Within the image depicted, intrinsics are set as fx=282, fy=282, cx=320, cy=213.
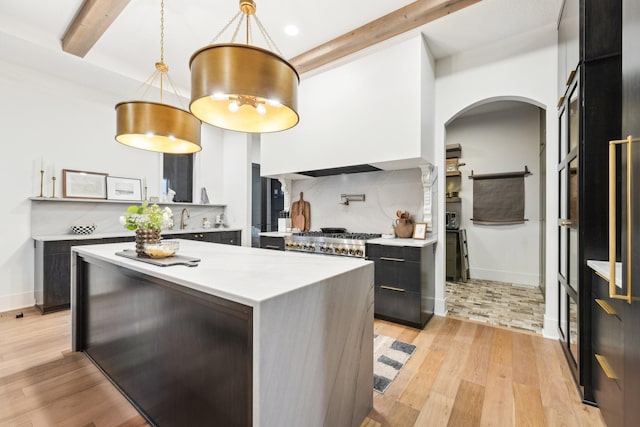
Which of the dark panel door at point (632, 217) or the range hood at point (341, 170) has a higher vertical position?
the range hood at point (341, 170)

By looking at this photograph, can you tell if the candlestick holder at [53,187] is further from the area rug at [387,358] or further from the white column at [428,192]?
the white column at [428,192]

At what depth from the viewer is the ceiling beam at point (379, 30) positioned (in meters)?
2.45

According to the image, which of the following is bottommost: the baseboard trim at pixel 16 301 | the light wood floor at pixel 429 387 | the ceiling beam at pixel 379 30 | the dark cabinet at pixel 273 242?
the light wood floor at pixel 429 387

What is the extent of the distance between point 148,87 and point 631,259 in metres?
4.97

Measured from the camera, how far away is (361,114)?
10.4 feet

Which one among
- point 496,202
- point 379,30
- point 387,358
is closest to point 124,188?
point 379,30

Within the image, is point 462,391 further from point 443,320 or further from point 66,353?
point 66,353

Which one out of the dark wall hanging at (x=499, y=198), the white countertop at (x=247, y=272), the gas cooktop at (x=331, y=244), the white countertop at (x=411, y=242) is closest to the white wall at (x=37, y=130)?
the white countertop at (x=247, y=272)

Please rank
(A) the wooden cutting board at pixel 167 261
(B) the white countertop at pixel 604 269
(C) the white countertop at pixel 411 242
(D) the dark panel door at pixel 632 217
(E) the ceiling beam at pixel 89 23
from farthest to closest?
(C) the white countertop at pixel 411 242, (E) the ceiling beam at pixel 89 23, (A) the wooden cutting board at pixel 167 261, (B) the white countertop at pixel 604 269, (D) the dark panel door at pixel 632 217

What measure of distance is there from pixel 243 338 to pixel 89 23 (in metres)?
3.23

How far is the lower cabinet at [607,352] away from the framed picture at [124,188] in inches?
207

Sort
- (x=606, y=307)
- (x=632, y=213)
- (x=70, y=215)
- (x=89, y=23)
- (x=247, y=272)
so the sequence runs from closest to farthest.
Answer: (x=632, y=213)
(x=247, y=272)
(x=606, y=307)
(x=89, y=23)
(x=70, y=215)

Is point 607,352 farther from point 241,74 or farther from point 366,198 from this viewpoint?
point 366,198

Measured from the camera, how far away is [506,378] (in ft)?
6.46
